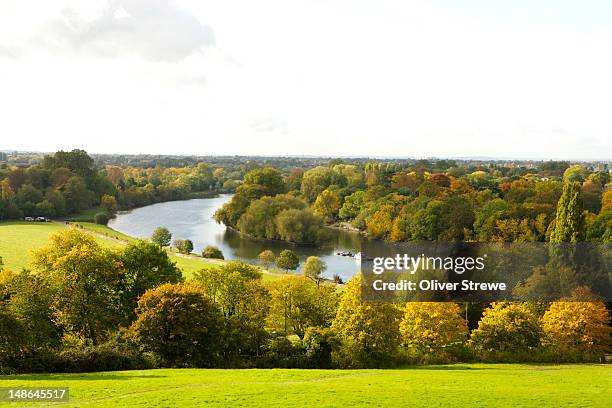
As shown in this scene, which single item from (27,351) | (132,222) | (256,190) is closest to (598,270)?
(27,351)

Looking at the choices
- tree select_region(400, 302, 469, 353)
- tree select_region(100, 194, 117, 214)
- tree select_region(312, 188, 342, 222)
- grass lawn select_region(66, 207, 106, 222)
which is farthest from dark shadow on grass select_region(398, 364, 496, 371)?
tree select_region(100, 194, 117, 214)

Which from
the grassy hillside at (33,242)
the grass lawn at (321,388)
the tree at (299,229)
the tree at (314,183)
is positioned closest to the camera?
the grass lawn at (321,388)

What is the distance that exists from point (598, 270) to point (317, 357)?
20.9m

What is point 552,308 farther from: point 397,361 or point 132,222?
point 132,222

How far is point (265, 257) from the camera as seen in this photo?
152 feet

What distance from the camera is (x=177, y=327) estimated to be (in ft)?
62.5

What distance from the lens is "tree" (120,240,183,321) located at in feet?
75.7

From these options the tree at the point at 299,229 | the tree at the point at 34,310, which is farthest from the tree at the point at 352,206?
the tree at the point at 34,310

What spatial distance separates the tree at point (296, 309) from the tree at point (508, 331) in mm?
6921

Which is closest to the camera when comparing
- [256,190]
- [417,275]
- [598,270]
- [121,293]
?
[121,293]

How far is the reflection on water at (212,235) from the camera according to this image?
54656mm

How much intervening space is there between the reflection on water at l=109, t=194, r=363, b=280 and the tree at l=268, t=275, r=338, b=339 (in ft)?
68.2

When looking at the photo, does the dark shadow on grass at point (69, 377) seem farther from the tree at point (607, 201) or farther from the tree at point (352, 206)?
the tree at point (352, 206)

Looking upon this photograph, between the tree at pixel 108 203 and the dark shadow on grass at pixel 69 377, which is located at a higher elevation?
the dark shadow on grass at pixel 69 377
